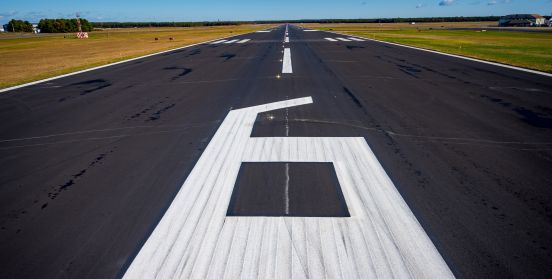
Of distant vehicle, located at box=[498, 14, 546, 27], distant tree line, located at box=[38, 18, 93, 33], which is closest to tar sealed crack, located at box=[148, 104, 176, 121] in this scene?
distant tree line, located at box=[38, 18, 93, 33]

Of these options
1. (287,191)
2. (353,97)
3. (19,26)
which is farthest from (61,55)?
(19,26)

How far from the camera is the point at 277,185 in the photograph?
302 centimetres

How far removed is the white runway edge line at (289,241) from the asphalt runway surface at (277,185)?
12 millimetres

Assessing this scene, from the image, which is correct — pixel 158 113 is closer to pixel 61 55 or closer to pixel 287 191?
pixel 287 191

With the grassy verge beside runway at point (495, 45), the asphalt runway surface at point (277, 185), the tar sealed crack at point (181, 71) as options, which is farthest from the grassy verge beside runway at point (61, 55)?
the grassy verge beside runway at point (495, 45)

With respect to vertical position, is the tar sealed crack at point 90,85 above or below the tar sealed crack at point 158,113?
above

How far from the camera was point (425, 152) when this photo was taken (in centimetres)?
384

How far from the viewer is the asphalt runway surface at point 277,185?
212 cm

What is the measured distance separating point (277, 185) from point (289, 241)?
82cm

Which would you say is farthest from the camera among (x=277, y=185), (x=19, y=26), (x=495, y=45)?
→ (x=19, y=26)

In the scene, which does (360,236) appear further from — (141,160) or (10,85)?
(10,85)

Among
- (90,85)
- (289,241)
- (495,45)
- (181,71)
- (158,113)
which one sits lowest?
(289,241)

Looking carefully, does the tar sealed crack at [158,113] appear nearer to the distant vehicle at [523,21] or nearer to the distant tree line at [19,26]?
the distant vehicle at [523,21]

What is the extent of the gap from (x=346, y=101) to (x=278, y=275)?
498cm
